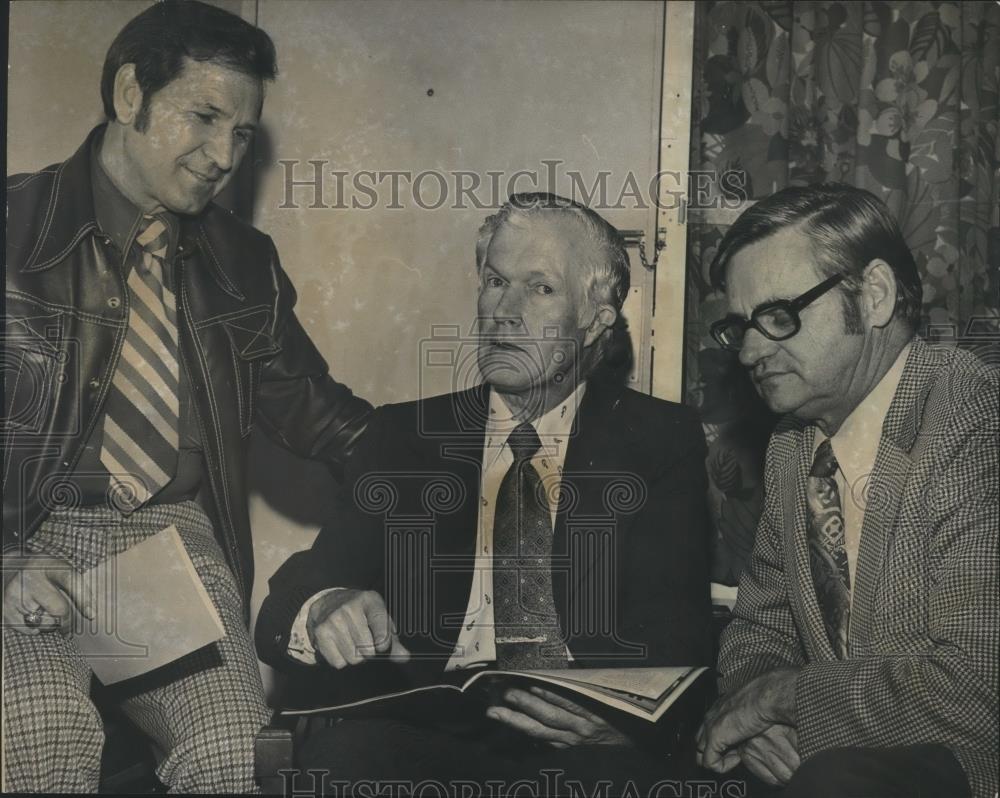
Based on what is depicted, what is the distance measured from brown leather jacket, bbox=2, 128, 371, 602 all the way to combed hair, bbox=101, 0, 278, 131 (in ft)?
0.49

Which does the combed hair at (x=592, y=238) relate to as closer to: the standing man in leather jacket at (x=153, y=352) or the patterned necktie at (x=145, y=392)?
the standing man in leather jacket at (x=153, y=352)

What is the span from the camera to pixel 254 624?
2.18 metres

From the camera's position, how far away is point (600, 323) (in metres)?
2.20

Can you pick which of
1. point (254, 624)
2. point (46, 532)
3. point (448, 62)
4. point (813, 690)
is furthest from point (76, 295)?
point (813, 690)

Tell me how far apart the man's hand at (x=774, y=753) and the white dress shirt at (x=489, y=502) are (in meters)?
0.50

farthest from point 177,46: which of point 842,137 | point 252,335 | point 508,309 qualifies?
point 842,137

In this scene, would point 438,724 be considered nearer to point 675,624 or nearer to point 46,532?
point 675,624

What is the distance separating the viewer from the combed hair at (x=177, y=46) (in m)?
2.18

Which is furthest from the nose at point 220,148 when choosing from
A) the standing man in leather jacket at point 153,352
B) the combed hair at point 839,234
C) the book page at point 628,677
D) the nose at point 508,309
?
the book page at point 628,677

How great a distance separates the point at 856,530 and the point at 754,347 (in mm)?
370

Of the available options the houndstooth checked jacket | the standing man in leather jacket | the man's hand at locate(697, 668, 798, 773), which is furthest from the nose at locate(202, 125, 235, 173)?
the man's hand at locate(697, 668, 798, 773)

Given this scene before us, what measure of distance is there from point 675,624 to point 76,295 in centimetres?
129

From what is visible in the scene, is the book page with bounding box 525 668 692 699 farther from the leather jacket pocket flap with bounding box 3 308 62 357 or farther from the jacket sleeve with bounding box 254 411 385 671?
the leather jacket pocket flap with bounding box 3 308 62 357

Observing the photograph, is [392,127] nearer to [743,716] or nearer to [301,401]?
[301,401]
